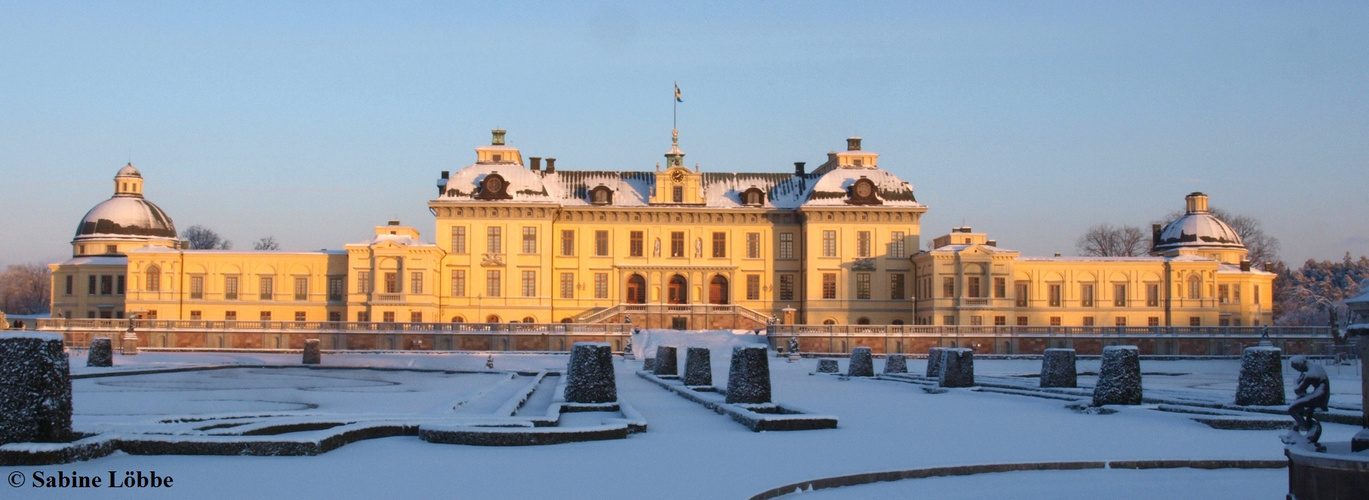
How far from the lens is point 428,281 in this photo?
57062 mm

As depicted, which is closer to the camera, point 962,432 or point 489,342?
point 962,432

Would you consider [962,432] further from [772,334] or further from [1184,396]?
[772,334]

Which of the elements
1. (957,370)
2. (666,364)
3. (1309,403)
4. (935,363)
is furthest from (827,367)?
(1309,403)

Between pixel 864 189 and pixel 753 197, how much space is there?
229 inches

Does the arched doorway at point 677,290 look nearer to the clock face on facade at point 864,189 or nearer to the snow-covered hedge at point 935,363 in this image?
the clock face on facade at point 864,189

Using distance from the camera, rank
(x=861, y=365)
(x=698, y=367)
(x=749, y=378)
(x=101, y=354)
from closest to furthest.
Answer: (x=749, y=378) < (x=698, y=367) < (x=101, y=354) < (x=861, y=365)

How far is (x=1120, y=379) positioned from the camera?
61.5 feet

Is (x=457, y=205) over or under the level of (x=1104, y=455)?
over

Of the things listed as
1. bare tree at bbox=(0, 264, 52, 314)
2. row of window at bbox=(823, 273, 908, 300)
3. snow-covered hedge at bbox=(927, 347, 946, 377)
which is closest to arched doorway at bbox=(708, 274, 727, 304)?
row of window at bbox=(823, 273, 908, 300)

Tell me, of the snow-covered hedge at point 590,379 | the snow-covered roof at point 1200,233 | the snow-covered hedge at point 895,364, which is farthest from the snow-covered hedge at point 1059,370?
the snow-covered roof at point 1200,233

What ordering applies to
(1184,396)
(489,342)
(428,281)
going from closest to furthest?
1. (1184,396)
2. (489,342)
3. (428,281)

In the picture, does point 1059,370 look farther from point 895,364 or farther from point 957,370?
point 895,364

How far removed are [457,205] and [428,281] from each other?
4683 millimetres

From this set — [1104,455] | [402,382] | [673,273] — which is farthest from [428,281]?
[1104,455]
